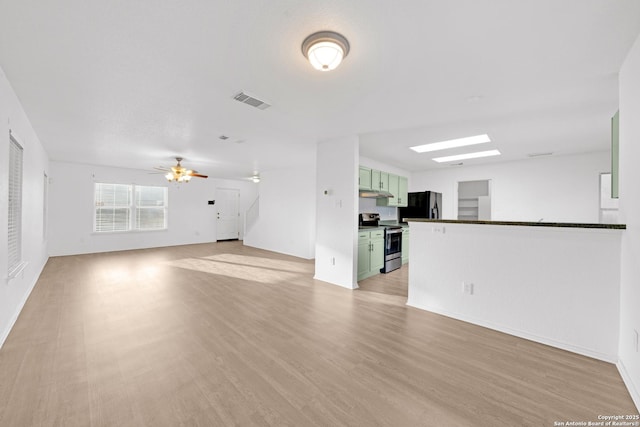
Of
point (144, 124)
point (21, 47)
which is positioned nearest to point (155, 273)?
point (144, 124)

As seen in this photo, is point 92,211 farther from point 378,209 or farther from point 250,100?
point 378,209

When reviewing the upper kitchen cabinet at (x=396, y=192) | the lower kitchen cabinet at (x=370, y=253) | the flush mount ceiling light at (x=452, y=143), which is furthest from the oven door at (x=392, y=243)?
the flush mount ceiling light at (x=452, y=143)

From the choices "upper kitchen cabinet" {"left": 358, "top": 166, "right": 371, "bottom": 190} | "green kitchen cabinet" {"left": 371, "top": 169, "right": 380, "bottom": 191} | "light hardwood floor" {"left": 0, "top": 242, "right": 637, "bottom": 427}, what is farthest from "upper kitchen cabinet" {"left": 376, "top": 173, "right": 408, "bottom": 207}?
"light hardwood floor" {"left": 0, "top": 242, "right": 637, "bottom": 427}

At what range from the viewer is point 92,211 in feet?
24.6

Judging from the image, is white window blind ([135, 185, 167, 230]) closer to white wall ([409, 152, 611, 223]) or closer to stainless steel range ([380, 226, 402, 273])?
stainless steel range ([380, 226, 402, 273])

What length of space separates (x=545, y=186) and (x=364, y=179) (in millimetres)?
4216

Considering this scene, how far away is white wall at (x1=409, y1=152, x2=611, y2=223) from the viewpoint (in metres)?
5.41

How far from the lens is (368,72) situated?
7.82 ft

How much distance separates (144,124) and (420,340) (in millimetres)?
4627

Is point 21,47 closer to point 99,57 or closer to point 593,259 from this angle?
point 99,57

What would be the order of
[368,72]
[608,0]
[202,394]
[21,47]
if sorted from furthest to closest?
[368,72]
[21,47]
[202,394]
[608,0]

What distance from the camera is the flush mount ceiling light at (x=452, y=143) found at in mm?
4469

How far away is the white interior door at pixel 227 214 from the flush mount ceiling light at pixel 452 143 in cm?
770

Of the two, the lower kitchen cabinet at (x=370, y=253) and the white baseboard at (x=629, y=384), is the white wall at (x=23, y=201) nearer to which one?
the lower kitchen cabinet at (x=370, y=253)
